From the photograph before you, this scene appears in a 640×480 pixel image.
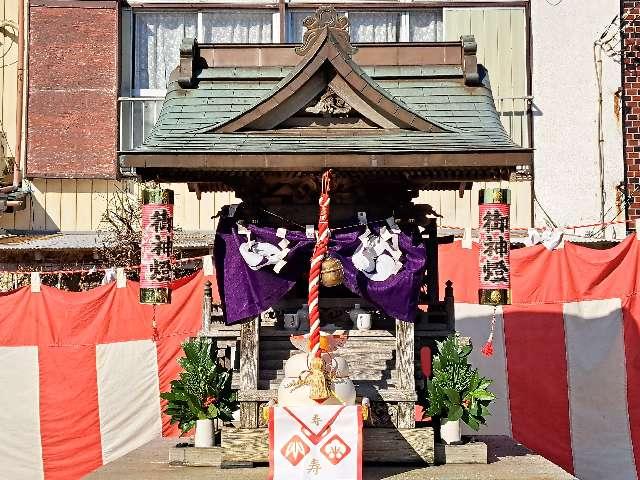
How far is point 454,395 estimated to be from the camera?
996 centimetres

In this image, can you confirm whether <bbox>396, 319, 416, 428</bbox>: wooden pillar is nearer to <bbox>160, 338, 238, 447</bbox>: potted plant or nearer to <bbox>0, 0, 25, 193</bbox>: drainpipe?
<bbox>160, 338, 238, 447</bbox>: potted plant

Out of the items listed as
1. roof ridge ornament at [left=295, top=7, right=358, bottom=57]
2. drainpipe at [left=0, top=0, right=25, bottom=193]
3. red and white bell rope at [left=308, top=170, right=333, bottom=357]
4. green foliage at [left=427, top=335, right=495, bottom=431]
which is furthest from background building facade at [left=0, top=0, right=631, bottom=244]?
red and white bell rope at [left=308, top=170, right=333, bottom=357]

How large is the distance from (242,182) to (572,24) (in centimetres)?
895

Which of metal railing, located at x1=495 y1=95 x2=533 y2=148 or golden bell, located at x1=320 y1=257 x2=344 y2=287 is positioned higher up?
metal railing, located at x1=495 y1=95 x2=533 y2=148

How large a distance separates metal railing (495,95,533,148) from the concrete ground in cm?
759

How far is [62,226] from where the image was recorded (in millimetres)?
16344

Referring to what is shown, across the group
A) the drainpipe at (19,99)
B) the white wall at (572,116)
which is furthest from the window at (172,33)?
the white wall at (572,116)

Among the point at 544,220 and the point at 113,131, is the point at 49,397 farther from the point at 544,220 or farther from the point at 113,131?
the point at 544,220

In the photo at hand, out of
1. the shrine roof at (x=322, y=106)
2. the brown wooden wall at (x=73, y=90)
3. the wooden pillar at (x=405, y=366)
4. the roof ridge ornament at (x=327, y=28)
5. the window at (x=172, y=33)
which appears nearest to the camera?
the shrine roof at (x=322, y=106)

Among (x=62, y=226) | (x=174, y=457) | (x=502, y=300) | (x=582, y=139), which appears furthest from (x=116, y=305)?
(x=582, y=139)

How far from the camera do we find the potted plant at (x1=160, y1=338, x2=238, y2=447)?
10.1 meters

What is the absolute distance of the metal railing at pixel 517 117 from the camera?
16422 mm

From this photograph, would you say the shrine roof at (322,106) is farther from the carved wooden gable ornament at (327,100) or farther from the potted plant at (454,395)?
the potted plant at (454,395)

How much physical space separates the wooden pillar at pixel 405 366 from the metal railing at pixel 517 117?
7.38 metres
